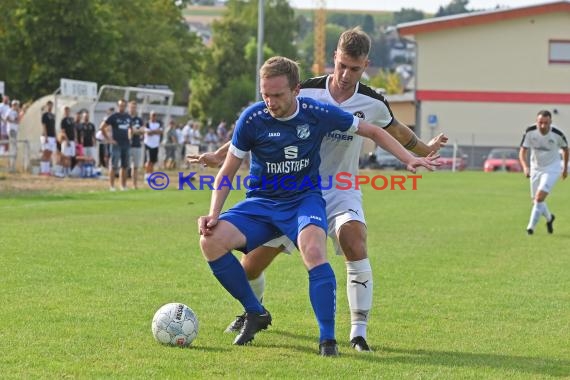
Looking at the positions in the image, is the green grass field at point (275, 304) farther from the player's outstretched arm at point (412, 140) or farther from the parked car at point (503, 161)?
the parked car at point (503, 161)

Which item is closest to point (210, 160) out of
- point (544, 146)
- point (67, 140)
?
point (544, 146)

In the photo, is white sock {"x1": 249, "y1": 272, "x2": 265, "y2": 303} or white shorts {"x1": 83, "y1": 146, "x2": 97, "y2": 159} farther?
white shorts {"x1": 83, "y1": 146, "x2": 97, "y2": 159}

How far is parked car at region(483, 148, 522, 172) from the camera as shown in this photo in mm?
53625

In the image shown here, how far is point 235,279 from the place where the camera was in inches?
287

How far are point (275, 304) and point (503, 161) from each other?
45.9m

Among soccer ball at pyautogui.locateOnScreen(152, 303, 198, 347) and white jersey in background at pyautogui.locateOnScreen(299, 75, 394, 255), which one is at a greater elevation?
white jersey in background at pyautogui.locateOnScreen(299, 75, 394, 255)

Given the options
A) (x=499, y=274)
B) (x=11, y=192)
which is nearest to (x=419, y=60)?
(x=11, y=192)

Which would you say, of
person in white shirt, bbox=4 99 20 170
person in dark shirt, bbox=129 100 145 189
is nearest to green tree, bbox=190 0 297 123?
person in white shirt, bbox=4 99 20 170

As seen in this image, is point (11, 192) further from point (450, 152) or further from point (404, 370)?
point (450, 152)

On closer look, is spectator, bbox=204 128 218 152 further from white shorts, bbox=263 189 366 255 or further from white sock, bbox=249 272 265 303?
white shorts, bbox=263 189 366 255

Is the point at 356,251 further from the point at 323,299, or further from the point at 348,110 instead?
the point at 348,110

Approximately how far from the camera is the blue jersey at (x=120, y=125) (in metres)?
24.2

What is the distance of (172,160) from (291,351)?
32370 mm

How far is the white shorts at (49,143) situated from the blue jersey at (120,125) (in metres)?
5.04
